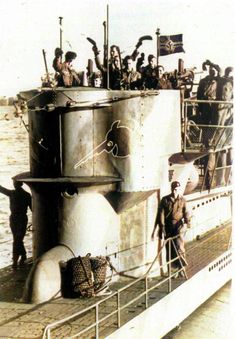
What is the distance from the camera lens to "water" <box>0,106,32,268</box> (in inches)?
933

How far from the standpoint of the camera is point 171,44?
37.4 feet

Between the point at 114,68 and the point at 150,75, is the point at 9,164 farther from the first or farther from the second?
the point at 114,68

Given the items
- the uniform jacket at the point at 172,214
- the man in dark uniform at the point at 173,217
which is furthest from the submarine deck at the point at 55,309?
the uniform jacket at the point at 172,214

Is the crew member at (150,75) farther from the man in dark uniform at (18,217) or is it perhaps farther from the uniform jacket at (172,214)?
the man in dark uniform at (18,217)

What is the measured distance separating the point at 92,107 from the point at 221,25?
2.44 meters

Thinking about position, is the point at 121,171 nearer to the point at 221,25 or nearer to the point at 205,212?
the point at 221,25

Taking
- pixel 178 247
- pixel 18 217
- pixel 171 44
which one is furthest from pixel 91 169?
pixel 171 44

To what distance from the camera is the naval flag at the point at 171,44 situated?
445 inches

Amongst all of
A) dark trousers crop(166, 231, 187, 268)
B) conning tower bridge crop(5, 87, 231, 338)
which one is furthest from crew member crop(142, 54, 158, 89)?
dark trousers crop(166, 231, 187, 268)

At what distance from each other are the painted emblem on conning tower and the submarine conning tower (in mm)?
16

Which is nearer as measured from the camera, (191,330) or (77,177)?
(77,177)

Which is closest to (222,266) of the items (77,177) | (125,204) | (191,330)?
(191,330)

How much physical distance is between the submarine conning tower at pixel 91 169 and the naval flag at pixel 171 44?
1950 mm

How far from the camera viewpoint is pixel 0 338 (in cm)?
763
